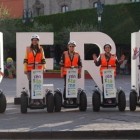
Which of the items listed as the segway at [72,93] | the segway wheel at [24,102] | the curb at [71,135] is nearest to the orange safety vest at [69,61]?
the segway at [72,93]

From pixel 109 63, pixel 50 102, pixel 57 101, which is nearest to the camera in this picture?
pixel 50 102

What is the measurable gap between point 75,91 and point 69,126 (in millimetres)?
2728

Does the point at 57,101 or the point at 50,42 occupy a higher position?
the point at 50,42

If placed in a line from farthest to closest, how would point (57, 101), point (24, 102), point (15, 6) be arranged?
point (15, 6) → point (57, 101) → point (24, 102)

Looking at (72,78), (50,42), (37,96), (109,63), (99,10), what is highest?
(99,10)

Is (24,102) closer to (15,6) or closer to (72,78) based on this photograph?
(72,78)

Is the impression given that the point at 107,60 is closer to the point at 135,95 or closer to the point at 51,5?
the point at 135,95

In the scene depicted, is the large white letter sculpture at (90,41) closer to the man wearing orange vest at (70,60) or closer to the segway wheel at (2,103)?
the man wearing orange vest at (70,60)

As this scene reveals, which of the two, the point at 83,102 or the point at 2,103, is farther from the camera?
the point at 83,102

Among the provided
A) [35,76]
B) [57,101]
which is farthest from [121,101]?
[35,76]

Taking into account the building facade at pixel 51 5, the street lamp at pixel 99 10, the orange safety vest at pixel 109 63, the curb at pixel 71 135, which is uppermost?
the building facade at pixel 51 5

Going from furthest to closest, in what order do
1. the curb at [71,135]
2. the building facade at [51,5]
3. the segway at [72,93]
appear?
the building facade at [51,5]
the segway at [72,93]
the curb at [71,135]

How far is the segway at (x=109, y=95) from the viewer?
13.4 metres

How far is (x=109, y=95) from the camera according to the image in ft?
44.3
